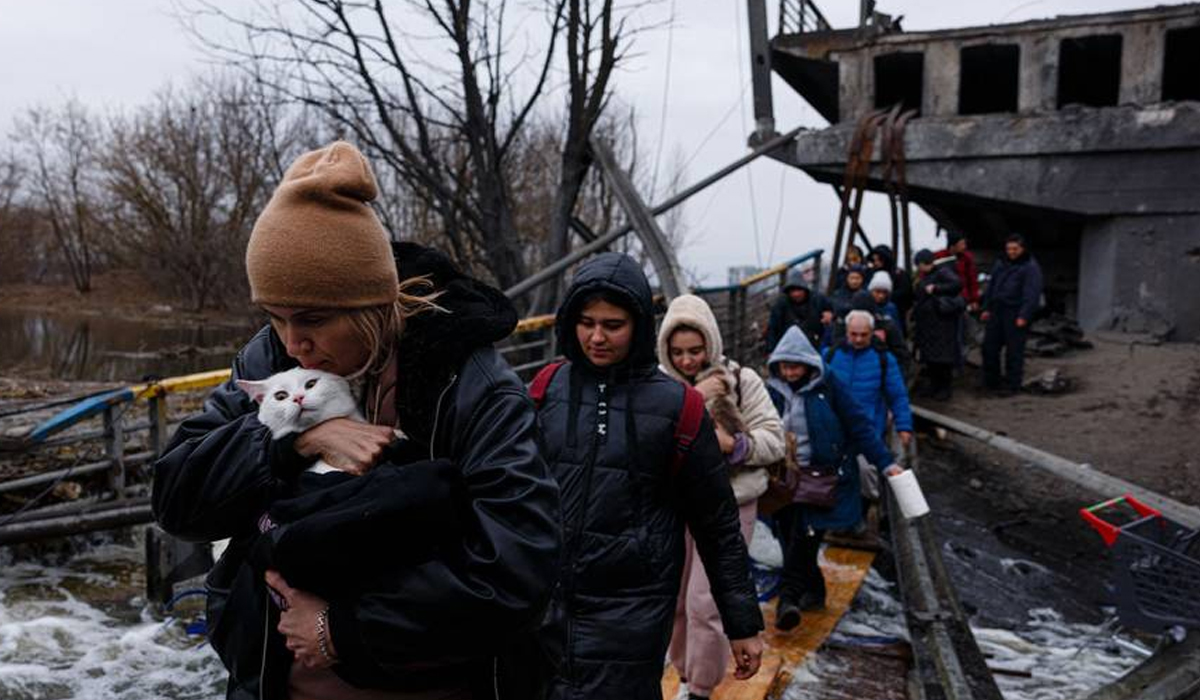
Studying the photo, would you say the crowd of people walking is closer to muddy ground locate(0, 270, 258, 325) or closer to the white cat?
the white cat

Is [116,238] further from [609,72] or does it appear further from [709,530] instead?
[709,530]

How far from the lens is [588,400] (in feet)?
9.66

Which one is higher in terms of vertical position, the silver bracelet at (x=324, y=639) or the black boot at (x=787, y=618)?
the silver bracelet at (x=324, y=639)

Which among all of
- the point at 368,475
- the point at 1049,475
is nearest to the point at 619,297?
the point at 368,475

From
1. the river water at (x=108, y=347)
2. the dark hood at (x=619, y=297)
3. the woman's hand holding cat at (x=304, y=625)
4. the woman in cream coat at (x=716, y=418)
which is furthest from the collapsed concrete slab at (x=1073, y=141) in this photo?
the woman's hand holding cat at (x=304, y=625)

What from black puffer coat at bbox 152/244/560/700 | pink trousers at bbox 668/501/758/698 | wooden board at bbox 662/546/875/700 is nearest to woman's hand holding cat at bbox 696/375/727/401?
pink trousers at bbox 668/501/758/698

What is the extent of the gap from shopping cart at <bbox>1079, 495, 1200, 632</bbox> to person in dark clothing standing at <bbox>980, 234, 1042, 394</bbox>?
7037 mm

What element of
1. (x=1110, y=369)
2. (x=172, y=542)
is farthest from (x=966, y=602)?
(x=1110, y=369)

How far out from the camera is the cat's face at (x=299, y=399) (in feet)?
4.71

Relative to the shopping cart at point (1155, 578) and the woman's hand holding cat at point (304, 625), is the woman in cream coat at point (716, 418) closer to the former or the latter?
the shopping cart at point (1155, 578)

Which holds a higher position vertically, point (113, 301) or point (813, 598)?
point (113, 301)

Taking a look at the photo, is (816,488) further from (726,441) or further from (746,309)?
(746,309)

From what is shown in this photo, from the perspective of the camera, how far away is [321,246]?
1.44m

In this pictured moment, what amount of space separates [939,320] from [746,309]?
7.81ft
